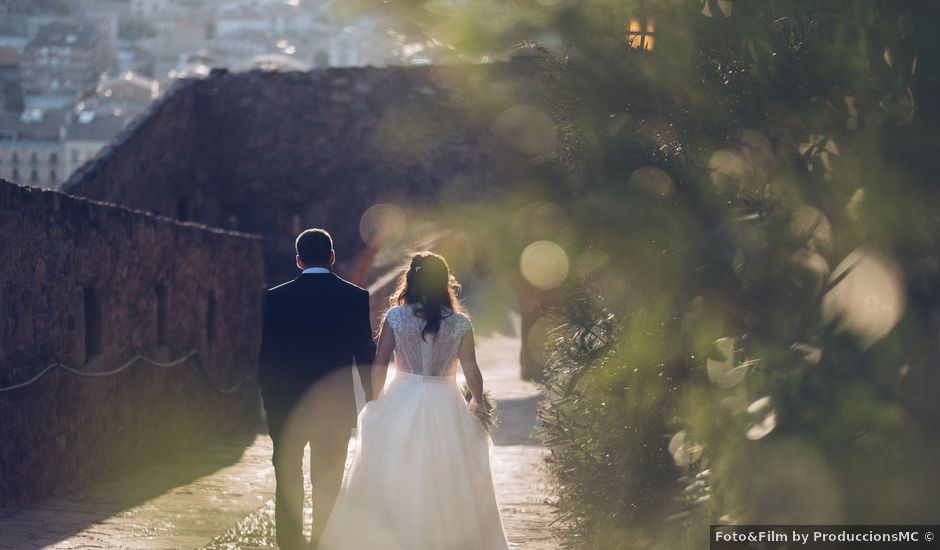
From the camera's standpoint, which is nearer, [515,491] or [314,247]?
[314,247]

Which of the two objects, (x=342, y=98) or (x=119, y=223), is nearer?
(x=119, y=223)

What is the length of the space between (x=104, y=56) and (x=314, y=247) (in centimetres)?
11332

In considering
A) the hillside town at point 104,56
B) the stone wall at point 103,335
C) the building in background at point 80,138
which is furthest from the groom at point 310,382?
the building in background at point 80,138

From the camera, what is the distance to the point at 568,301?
5.13 m

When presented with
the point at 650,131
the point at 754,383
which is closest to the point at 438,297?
the point at 650,131

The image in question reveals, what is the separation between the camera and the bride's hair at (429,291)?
609cm

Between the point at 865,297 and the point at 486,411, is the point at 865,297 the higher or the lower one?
the higher one

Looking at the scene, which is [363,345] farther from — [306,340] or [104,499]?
[104,499]

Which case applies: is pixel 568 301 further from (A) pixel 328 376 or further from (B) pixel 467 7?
(B) pixel 467 7

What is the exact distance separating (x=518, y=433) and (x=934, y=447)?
9.72 meters

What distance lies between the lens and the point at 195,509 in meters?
7.99

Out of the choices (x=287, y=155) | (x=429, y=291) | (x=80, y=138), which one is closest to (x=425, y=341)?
(x=429, y=291)

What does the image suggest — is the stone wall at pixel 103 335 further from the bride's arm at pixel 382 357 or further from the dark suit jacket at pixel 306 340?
the bride's arm at pixel 382 357

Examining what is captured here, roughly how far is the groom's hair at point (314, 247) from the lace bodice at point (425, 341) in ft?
1.55
